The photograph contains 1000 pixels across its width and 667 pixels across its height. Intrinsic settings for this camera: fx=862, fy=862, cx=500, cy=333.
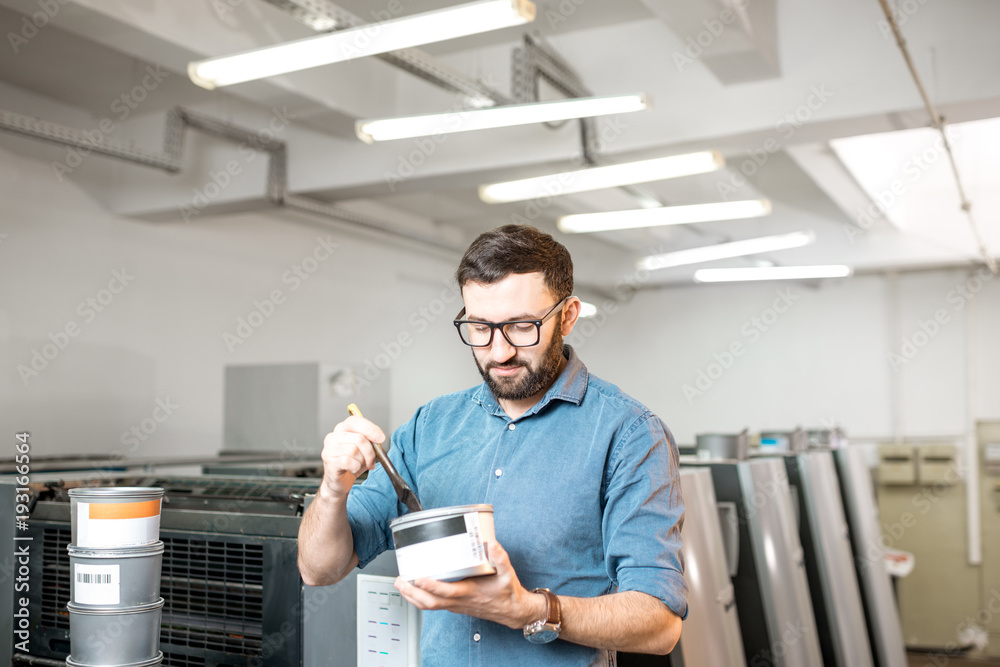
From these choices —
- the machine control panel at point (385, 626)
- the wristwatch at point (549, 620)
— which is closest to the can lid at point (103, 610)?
the machine control panel at point (385, 626)

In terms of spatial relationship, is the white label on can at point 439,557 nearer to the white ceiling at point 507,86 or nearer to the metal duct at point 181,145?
the white ceiling at point 507,86

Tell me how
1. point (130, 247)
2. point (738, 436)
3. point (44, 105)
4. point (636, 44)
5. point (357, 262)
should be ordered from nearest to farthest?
point (738, 436)
point (636, 44)
point (44, 105)
point (130, 247)
point (357, 262)

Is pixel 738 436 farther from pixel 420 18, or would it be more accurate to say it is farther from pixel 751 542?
pixel 420 18

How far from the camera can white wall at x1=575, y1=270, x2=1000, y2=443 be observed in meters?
7.62

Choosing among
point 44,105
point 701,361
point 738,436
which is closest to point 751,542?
point 738,436

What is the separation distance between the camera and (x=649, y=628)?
3.87 feet

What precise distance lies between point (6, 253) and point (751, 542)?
13.1 ft

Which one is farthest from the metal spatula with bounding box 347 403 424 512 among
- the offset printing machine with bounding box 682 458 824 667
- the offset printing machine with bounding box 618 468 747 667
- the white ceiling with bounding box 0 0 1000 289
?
the white ceiling with bounding box 0 0 1000 289

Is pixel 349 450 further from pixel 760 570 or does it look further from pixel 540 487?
pixel 760 570

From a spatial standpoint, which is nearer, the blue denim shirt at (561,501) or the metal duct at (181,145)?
the blue denim shirt at (561,501)

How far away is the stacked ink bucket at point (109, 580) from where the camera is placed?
138 centimetres

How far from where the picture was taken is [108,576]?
1.38 meters

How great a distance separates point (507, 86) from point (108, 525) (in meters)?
3.55

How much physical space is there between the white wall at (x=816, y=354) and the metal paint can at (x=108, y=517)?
7.67 m
